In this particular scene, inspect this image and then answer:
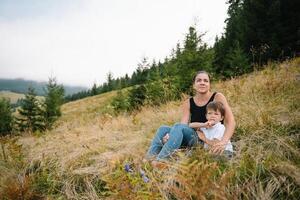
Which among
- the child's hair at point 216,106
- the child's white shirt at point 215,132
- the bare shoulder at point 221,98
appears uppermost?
the bare shoulder at point 221,98

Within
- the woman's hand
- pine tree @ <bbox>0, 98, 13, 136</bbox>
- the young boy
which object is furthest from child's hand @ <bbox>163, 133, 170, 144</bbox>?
pine tree @ <bbox>0, 98, 13, 136</bbox>

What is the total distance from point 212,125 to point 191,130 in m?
0.32

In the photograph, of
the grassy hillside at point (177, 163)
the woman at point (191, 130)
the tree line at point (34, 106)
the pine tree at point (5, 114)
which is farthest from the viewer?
the pine tree at point (5, 114)

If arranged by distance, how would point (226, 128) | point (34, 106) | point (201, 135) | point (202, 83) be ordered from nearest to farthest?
point (226, 128), point (201, 135), point (202, 83), point (34, 106)

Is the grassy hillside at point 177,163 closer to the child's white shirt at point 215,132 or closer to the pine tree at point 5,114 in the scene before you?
the child's white shirt at point 215,132

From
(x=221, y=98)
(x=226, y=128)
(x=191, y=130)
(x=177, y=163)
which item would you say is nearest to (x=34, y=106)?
(x=191, y=130)

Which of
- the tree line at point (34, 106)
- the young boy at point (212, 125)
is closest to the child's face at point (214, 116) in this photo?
the young boy at point (212, 125)

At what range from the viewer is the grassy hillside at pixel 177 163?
2.66 m

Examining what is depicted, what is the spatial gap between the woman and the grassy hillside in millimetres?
232

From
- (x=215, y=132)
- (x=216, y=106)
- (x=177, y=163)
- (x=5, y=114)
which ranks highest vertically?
(x=216, y=106)

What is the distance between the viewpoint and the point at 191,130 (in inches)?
165

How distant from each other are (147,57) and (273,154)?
16509 millimetres

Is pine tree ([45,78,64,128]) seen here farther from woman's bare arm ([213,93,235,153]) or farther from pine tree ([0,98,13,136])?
woman's bare arm ([213,93,235,153])

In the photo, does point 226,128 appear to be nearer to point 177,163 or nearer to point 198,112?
point 198,112
